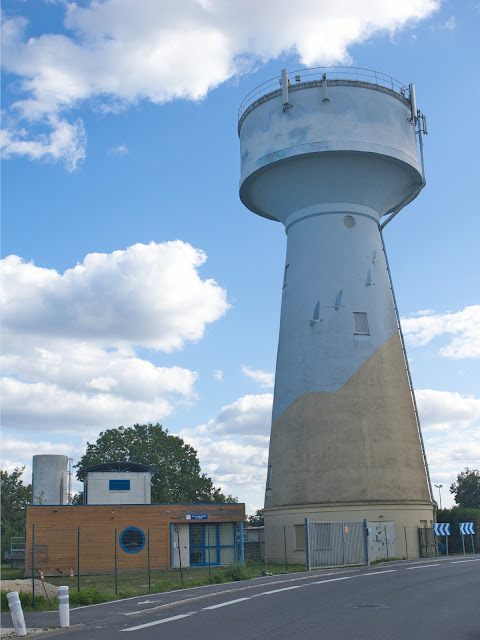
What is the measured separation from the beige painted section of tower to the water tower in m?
0.05

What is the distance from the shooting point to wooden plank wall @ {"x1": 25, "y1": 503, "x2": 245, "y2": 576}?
3409cm

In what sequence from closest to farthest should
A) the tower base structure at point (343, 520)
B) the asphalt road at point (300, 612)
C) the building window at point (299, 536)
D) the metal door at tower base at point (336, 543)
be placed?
the asphalt road at point (300, 612), the metal door at tower base at point (336, 543), the tower base structure at point (343, 520), the building window at point (299, 536)

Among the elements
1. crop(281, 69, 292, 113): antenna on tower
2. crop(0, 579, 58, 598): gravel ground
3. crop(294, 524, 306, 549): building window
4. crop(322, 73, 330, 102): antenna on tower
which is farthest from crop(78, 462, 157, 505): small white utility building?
crop(322, 73, 330, 102): antenna on tower

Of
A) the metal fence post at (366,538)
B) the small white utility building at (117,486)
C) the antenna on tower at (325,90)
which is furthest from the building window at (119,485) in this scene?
the antenna on tower at (325,90)

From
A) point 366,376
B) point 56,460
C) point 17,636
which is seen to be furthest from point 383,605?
point 56,460

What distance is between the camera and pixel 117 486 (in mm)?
41219

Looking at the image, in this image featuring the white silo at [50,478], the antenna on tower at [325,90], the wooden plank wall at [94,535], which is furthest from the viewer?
the white silo at [50,478]

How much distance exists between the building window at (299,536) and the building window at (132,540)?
26.2ft

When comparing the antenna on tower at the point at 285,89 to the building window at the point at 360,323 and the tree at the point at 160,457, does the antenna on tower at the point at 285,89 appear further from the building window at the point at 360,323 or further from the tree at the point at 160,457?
→ the tree at the point at 160,457

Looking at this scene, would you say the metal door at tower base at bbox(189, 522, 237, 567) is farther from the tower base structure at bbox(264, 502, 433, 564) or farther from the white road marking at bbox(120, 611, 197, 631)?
the white road marking at bbox(120, 611, 197, 631)

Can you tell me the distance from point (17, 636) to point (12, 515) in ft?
220

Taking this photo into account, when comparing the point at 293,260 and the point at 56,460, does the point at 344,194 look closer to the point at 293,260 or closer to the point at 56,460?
the point at 293,260

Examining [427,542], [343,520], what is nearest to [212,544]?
[343,520]

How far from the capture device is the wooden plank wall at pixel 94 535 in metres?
34.1
